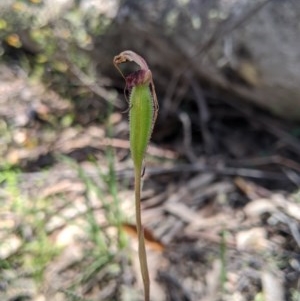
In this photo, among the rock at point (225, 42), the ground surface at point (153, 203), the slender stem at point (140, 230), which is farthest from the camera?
the rock at point (225, 42)

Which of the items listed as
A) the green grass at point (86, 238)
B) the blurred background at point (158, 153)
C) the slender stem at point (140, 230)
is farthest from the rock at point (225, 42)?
the slender stem at point (140, 230)

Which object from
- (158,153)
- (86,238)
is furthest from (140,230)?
(158,153)

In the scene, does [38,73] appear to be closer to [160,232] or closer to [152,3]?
[152,3]

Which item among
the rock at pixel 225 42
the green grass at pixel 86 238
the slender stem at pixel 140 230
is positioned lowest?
the green grass at pixel 86 238

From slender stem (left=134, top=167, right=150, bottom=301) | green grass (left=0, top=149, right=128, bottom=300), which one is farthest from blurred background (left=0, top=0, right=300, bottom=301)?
slender stem (left=134, top=167, right=150, bottom=301)

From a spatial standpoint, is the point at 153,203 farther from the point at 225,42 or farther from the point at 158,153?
the point at 225,42

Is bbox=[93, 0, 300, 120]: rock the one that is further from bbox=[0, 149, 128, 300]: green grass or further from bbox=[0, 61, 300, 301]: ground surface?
bbox=[0, 149, 128, 300]: green grass

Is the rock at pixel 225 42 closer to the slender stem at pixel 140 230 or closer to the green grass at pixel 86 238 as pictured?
the green grass at pixel 86 238

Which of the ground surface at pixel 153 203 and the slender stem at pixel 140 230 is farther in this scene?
the ground surface at pixel 153 203
